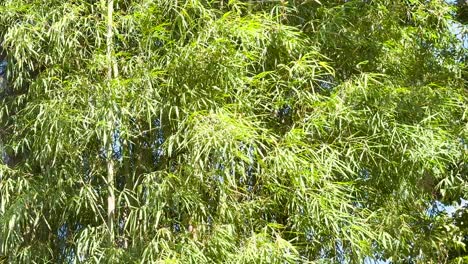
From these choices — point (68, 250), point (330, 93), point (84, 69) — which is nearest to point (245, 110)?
point (330, 93)

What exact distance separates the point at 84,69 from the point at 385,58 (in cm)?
169

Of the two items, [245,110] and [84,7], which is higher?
[84,7]

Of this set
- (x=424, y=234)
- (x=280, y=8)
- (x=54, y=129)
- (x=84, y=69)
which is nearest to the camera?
(x=54, y=129)

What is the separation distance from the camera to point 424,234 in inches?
165

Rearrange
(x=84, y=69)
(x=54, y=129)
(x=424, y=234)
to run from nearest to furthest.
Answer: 1. (x=54, y=129)
2. (x=84, y=69)
3. (x=424, y=234)

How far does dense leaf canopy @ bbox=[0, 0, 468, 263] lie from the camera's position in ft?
10.3

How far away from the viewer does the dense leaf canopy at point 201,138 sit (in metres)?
3.14

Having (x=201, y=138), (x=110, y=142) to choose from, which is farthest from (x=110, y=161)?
(x=201, y=138)

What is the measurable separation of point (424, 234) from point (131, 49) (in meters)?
2.02

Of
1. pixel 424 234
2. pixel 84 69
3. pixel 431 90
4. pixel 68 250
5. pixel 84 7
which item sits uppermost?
pixel 84 7

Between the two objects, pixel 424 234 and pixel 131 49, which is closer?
pixel 131 49

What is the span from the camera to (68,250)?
11.1 ft

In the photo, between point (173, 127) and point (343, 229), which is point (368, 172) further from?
point (173, 127)

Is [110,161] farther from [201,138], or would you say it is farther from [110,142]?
[201,138]
